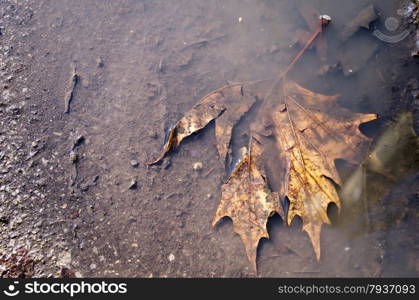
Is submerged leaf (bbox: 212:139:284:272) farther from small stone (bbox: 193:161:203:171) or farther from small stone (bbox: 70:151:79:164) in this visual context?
small stone (bbox: 70:151:79:164)

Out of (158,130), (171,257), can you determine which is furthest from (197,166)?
(171,257)

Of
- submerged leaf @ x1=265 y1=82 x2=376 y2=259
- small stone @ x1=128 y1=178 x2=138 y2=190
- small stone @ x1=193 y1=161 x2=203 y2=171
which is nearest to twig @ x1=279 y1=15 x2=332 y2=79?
submerged leaf @ x1=265 y1=82 x2=376 y2=259

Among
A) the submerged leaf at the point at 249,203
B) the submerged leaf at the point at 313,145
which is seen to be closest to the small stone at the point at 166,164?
the submerged leaf at the point at 249,203

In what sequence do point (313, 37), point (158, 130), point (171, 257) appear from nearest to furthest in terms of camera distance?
point (171, 257) < point (158, 130) < point (313, 37)

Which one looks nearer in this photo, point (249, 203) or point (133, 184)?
point (249, 203)

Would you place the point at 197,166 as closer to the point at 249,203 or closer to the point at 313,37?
the point at 249,203

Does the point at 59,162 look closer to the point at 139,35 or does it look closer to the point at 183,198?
the point at 183,198
